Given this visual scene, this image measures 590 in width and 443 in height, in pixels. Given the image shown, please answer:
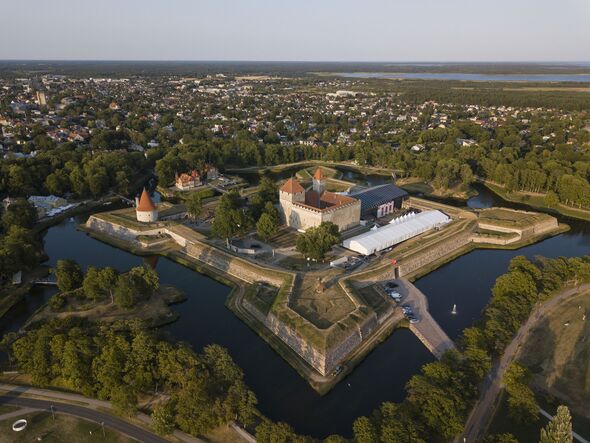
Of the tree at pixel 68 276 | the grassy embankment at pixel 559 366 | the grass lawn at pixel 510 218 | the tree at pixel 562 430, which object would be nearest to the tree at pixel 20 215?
the tree at pixel 68 276

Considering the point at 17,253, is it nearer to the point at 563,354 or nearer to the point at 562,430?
the point at 562,430

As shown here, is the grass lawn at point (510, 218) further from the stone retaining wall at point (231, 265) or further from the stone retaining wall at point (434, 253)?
the stone retaining wall at point (231, 265)

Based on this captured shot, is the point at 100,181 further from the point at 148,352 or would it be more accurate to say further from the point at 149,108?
the point at 149,108

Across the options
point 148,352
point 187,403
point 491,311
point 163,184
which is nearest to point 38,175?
point 163,184

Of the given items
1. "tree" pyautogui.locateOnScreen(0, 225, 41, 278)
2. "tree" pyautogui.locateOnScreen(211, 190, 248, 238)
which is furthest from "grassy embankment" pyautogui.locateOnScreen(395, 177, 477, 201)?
"tree" pyautogui.locateOnScreen(0, 225, 41, 278)

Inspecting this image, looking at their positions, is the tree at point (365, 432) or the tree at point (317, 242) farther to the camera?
the tree at point (317, 242)

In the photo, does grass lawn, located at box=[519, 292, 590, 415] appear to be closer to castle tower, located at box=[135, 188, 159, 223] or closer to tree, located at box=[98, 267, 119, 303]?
tree, located at box=[98, 267, 119, 303]
